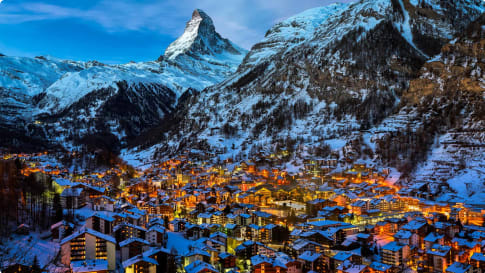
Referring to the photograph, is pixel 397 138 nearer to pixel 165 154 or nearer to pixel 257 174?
pixel 257 174

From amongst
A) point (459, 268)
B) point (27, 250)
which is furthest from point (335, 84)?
point (27, 250)

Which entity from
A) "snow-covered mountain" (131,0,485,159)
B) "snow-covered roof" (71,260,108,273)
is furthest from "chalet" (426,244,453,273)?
"snow-covered mountain" (131,0,485,159)

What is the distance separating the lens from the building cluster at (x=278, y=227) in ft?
96.3

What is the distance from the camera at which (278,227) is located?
127ft

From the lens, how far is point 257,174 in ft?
219

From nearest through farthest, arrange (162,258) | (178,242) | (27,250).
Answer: (27,250) → (162,258) → (178,242)

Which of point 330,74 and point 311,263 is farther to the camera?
point 330,74

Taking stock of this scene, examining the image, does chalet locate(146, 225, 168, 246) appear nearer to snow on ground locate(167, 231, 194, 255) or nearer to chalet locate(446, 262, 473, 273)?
snow on ground locate(167, 231, 194, 255)

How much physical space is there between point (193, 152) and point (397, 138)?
4309 centimetres

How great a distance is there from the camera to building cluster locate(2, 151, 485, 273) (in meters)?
29.3

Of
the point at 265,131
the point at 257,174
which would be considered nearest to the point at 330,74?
the point at 265,131

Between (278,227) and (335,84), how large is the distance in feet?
189

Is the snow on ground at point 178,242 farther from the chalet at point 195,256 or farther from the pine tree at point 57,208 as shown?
the pine tree at point 57,208

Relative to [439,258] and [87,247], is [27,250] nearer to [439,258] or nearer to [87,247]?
[87,247]
